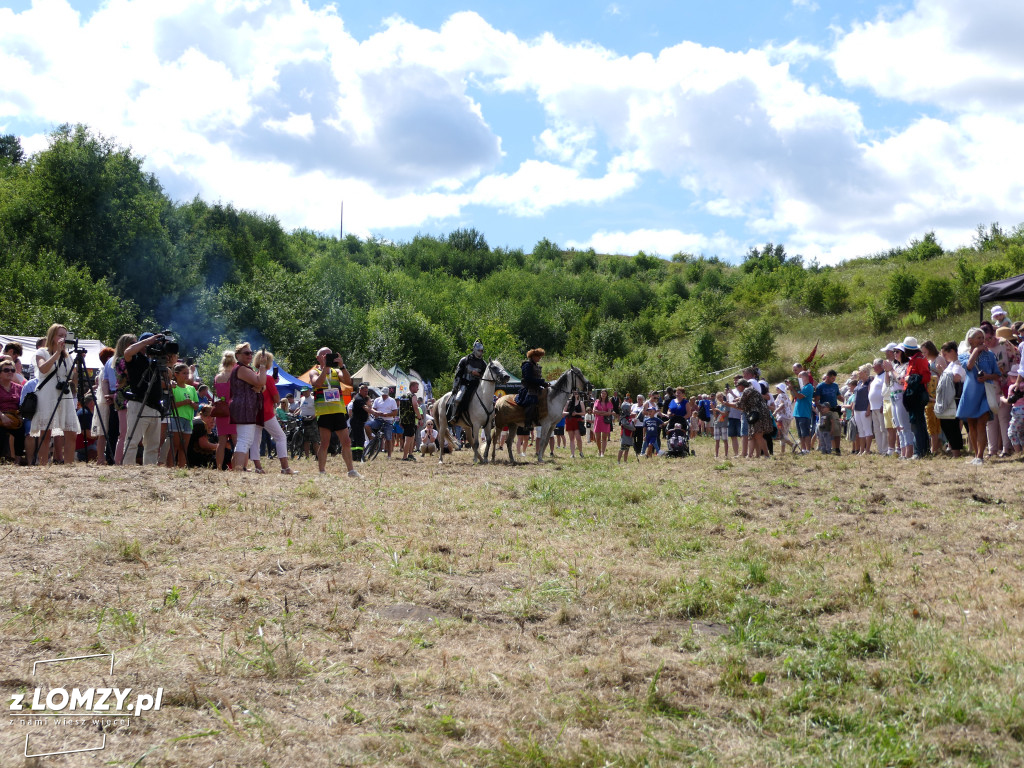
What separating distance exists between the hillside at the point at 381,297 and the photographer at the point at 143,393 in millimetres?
29867

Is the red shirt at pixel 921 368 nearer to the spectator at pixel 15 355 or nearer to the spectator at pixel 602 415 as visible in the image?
the spectator at pixel 602 415

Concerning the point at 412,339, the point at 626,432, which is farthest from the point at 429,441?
the point at 412,339

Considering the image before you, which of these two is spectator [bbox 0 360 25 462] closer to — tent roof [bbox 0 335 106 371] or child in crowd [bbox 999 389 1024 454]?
tent roof [bbox 0 335 106 371]

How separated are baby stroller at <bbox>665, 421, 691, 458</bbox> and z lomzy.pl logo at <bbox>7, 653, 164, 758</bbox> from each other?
679 inches

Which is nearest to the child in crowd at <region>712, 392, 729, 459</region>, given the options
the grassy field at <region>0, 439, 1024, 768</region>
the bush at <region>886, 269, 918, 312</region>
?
the grassy field at <region>0, 439, 1024, 768</region>

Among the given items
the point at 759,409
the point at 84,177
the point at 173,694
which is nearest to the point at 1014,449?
the point at 759,409

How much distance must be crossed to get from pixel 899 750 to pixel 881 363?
1451 cm

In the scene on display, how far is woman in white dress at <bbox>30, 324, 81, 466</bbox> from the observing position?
11.9 meters

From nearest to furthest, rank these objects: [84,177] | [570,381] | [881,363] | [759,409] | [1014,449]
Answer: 1. [1014,449]
2. [881,363]
3. [759,409]
4. [570,381]
5. [84,177]

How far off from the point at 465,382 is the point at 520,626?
13978mm

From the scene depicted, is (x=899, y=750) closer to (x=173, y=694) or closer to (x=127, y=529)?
(x=173, y=694)

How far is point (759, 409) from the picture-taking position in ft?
58.5

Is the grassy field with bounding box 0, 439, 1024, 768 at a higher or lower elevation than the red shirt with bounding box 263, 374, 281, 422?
lower

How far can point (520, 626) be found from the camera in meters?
5.25
